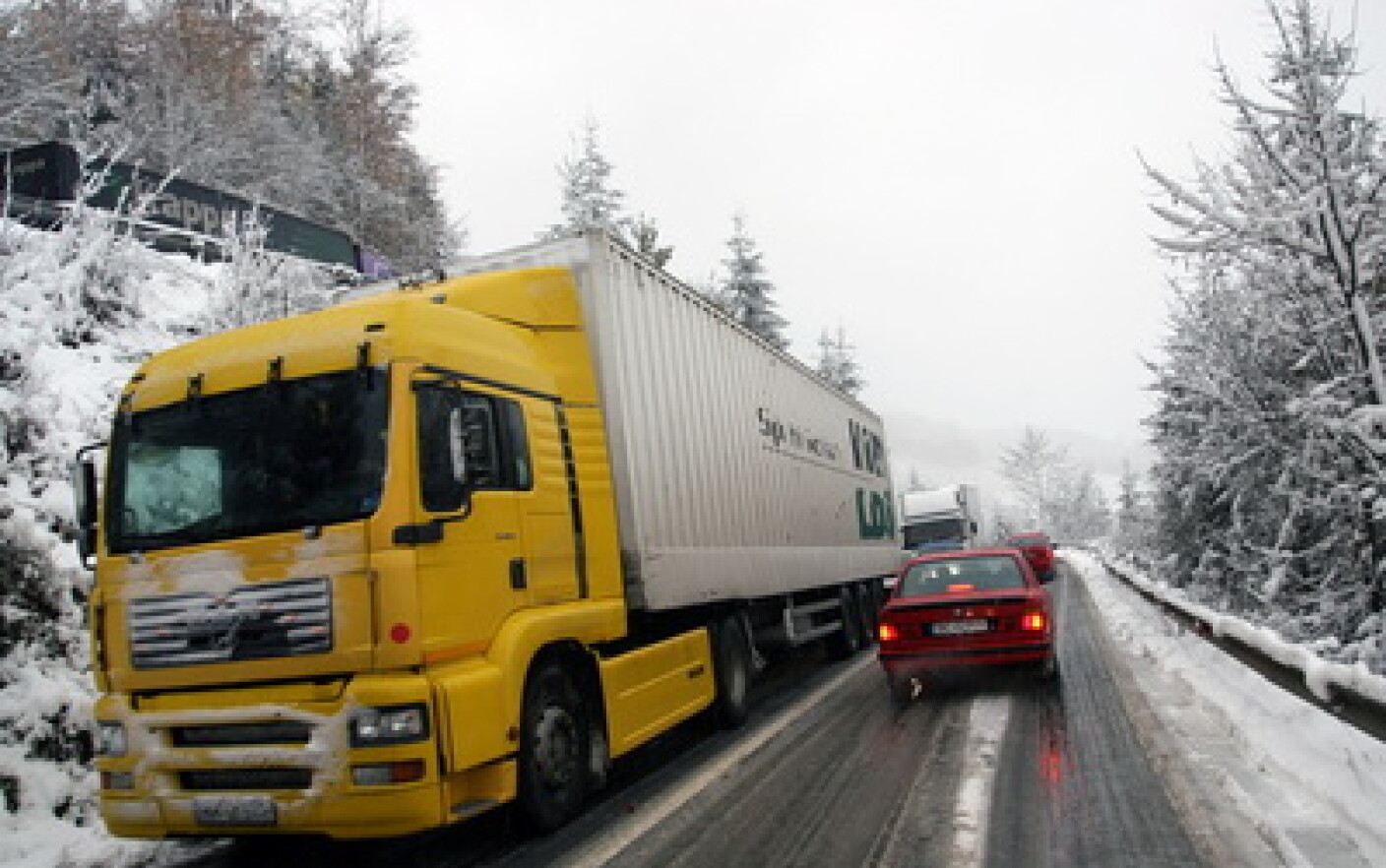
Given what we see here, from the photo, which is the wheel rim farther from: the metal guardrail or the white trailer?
the metal guardrail

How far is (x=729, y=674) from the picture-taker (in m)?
8.35

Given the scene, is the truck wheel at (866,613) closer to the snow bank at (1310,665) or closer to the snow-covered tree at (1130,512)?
the snow bank at (1310,665)

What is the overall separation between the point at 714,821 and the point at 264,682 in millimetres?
2577

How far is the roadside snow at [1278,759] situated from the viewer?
4.21 meters

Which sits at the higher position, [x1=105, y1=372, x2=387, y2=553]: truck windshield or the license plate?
[x1=105, y1=372, x2=387, y2=553]: truck windshield

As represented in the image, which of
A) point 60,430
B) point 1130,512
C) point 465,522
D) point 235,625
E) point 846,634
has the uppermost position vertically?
point 60,430

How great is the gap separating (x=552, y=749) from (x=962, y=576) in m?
5.26

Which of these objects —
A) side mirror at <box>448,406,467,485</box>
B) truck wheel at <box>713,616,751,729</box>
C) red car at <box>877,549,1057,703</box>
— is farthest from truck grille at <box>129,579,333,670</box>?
red car at <box>877,549,1057,703</box>

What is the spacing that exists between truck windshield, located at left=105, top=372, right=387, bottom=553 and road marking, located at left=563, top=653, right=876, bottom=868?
217cm

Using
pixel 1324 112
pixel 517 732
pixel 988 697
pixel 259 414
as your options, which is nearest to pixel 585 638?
pixel 517 732

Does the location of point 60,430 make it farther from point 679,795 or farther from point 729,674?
point 679,795

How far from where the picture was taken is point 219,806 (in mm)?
4469

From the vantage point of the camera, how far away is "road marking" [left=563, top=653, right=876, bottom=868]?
479cm

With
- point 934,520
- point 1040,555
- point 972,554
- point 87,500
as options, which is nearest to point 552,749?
point 87,500
